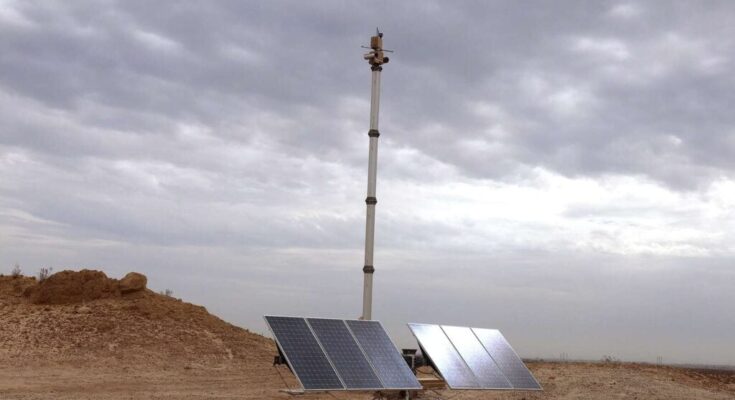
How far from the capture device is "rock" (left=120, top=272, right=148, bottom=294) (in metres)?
34.8

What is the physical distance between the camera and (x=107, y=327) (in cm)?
3158

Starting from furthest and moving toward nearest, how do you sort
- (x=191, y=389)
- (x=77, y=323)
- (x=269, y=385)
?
1. (x=77, y=323)
2. (x=269, y=385)
3. (x=191, y=389)

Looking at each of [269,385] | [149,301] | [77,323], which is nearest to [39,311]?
[77,323]

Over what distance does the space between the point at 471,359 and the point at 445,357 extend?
0.86m

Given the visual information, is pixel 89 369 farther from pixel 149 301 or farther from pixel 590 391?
pixel 590 391

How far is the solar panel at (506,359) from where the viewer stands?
18.6 meters

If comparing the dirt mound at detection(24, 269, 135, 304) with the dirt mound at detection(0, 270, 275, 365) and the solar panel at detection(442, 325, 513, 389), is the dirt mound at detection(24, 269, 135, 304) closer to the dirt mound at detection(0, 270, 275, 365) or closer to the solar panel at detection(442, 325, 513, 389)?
the dirt mound at detection(0, 270, 275, 365)

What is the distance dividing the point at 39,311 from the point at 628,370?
2367cm

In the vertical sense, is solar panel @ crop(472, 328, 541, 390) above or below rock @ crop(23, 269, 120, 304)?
below

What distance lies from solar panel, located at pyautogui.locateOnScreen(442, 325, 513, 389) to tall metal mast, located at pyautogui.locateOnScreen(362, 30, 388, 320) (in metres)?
2.66

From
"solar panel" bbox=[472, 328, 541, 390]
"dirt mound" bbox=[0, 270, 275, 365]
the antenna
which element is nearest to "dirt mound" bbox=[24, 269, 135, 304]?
"dirt mound" bbox=[0, 270, 275, 365]

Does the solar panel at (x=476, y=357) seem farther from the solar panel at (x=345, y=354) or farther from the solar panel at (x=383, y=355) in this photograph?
the solar panel at (x=345, y=354)

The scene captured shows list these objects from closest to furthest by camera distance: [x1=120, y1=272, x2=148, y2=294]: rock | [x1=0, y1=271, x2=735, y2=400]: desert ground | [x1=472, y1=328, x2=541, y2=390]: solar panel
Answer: [x1=472, y1=328, x2=541, y2=390]: solar panel, [x1=0, y1=271, x2=735, y2=400]: desert ground, [x1=120, y1=272, x2=148, y2=294]: rock

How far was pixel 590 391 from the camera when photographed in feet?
80.9
